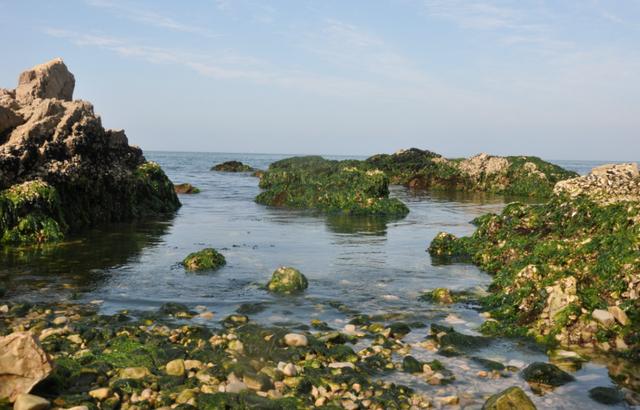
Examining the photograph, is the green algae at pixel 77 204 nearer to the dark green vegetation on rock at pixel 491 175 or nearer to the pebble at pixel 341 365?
the pebble at pixel 341 365

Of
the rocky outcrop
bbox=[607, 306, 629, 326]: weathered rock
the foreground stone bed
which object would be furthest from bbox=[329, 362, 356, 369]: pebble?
the rocky outcrop

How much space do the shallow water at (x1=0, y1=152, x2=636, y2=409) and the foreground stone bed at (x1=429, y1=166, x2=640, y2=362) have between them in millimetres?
608

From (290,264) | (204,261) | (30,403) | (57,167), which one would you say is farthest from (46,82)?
(30,403)

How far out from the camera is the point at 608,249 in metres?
9.66

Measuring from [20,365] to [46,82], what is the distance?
18.1 m

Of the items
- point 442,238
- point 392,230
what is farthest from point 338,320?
point 392,230

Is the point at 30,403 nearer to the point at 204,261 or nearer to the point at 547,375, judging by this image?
the point at 547,375

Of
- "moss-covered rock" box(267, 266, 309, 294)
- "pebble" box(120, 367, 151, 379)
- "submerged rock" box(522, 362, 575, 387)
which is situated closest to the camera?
"pebble" box(120, 367, 151, 379)

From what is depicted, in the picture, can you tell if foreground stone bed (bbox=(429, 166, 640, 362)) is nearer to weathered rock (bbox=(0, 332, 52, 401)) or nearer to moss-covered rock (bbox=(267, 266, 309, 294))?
moss-covered rock (bbox=(267, 266, 309, 294))

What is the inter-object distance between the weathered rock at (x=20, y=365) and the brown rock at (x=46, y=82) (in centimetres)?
1594

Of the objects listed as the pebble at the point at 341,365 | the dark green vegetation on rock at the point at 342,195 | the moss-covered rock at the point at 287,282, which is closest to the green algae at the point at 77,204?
the dark green vegetation on rock at the point at 342,195

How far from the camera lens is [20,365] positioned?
5609mm

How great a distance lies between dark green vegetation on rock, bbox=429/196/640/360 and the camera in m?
7.82

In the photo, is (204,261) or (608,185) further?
(608,185)
